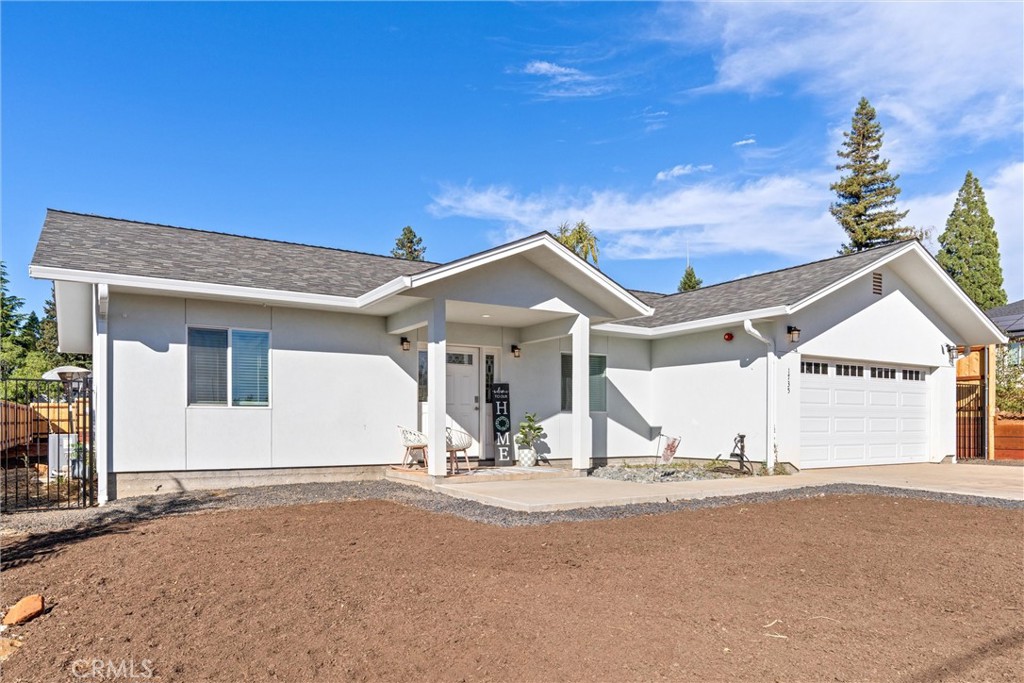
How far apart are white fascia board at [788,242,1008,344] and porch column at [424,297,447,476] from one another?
19.8 feet

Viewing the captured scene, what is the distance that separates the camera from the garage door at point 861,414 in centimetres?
1242

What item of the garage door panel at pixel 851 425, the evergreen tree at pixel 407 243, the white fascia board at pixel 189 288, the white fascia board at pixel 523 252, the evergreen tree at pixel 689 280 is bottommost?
the garage door panel at pixel 851 425

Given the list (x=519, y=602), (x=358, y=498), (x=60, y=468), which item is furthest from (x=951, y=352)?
(x=60, y=468)

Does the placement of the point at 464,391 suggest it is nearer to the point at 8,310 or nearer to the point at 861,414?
the point at 861,414

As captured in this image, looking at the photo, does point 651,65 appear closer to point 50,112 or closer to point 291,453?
point 291,453

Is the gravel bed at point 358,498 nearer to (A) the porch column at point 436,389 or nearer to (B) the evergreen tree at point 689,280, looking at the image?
(A) the porch column at point 436,389

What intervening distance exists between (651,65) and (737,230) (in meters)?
13.0

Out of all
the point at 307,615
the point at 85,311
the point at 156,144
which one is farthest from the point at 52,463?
the point at 307,615

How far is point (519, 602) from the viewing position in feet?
14.0

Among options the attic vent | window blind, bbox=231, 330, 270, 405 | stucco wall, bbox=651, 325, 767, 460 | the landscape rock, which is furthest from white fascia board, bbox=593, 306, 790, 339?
the landscape rock

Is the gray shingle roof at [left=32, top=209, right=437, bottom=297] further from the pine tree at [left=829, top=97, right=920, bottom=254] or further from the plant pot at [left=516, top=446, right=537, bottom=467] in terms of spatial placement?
the pine tree at [left=829, top=97, right=920, bottom=254]

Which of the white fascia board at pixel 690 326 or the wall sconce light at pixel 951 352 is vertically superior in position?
the white fascia board at pixel 690 326

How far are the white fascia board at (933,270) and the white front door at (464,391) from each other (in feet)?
18.9

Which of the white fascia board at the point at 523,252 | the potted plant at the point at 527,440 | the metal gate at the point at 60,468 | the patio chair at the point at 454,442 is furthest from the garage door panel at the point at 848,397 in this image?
the metal gate at the point at 60,468
